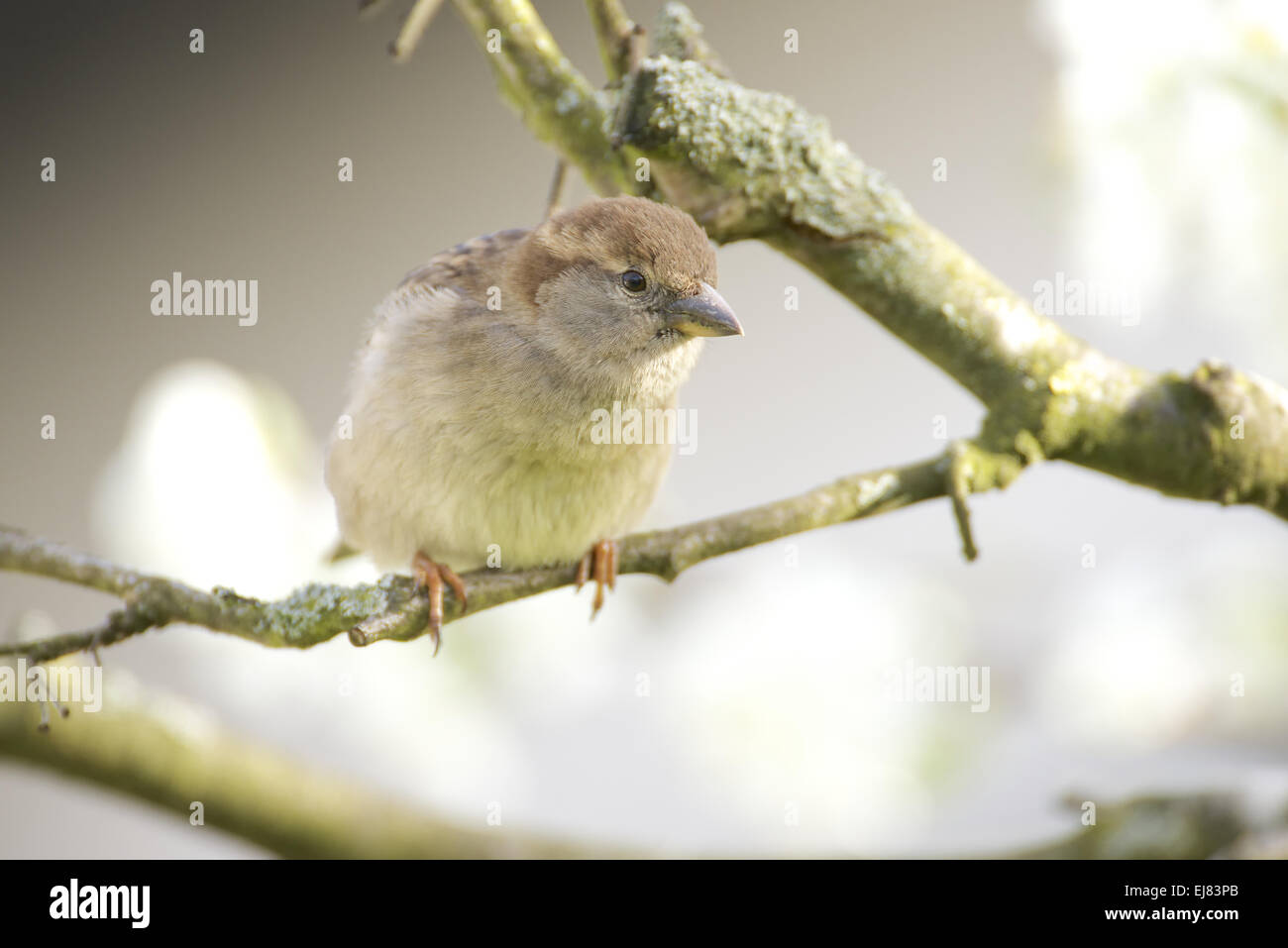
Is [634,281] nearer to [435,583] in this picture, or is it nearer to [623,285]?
[623,285]

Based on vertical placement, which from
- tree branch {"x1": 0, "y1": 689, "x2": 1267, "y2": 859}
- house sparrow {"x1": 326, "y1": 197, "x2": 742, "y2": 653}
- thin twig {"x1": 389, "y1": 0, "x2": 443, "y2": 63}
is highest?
thin twig {"x1": 389, "y1": 0, "x2": 443, "y2": 63}

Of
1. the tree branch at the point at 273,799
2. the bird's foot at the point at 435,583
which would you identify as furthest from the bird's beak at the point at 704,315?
the tree branch at the point at 273,799

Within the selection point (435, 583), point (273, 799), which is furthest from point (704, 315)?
point (273, 799)

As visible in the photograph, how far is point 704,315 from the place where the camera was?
5.88ft

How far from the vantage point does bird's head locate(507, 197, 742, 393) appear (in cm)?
176

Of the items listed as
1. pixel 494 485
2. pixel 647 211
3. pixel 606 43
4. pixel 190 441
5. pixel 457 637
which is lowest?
pixel 457 637

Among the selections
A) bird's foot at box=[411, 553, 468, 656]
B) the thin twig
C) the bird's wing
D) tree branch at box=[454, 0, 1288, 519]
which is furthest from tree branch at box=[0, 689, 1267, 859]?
the thin twig

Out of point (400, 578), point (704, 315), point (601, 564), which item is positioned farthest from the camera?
point (601, 564)

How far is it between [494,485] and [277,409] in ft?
2.57

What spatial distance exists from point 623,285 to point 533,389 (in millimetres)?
228

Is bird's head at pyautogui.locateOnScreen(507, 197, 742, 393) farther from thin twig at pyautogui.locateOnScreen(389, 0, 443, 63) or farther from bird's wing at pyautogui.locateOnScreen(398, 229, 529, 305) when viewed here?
thin twig at pyautogui.locateOnScreen(389, 0, 443, 63)

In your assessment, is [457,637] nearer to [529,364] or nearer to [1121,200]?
[529,364]

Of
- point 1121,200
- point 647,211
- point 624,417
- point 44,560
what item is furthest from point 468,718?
point 1121,200

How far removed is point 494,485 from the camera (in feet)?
6.31
